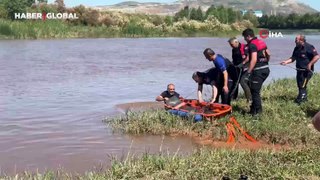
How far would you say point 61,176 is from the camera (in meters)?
6.47

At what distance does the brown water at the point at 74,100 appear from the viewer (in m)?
8.50

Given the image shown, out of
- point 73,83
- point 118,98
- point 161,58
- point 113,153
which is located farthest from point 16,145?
point 161,58

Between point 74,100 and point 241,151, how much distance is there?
7.73m

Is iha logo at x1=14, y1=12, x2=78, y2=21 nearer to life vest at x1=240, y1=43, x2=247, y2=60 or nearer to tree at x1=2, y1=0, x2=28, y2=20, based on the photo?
tree at x1=2, y1=0, x2=28, y2=20

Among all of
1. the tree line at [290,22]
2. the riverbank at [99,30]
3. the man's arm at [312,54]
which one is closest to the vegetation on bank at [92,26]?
the riverbank at [99,30]

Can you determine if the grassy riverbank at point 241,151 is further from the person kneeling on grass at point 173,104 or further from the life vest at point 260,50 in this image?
the life vest at point 260,50

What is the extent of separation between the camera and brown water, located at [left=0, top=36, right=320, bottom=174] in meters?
8.50

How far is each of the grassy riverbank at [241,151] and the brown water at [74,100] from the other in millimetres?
424

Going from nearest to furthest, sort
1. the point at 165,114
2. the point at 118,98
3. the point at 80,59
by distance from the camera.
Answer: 1. the point at 165,114
2. the point at 118,98
3. the point at 80,59

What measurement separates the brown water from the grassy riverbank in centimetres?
42

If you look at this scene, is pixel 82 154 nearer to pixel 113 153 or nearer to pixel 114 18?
pixel 113 153

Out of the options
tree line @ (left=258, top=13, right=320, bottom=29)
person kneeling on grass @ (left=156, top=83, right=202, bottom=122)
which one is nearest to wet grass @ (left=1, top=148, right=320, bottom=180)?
person kneeling on grass @ (left=156, top=83, right=202, bottom=122)

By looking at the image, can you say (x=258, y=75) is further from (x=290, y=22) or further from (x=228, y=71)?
(x=290, y=22)

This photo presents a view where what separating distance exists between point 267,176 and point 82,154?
3.42 metres
